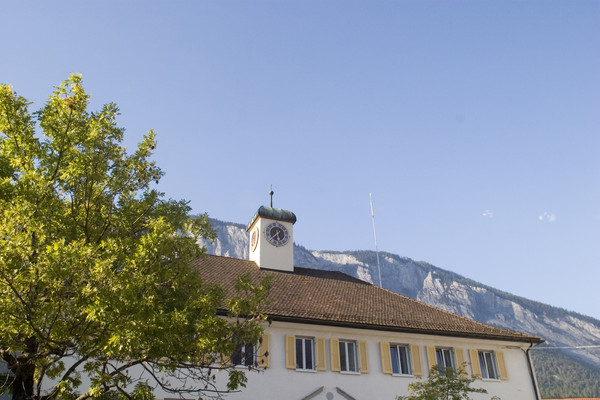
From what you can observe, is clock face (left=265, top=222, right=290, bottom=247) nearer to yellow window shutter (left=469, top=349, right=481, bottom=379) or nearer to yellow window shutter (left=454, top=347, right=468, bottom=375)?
yellow window shutter (left=454, top=347, right=468, bottom=375)

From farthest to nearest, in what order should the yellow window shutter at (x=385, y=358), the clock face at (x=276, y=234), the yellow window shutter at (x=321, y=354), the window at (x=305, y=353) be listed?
the clock face at (x=276, y=234) → the yellow window shutter at (x=385, y=358) → the yellow window shutter at (x=321, y=354) → the window at (x=305, y=353)

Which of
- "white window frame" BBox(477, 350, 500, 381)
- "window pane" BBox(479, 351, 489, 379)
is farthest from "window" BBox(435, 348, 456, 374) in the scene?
"window pane" BBox(479, 351, 489, 379)

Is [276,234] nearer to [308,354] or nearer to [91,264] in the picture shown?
[308,354]

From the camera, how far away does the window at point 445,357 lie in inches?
902

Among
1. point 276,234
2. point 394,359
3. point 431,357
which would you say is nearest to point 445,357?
point 431,357

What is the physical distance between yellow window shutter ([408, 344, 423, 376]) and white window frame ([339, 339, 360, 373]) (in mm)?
2575

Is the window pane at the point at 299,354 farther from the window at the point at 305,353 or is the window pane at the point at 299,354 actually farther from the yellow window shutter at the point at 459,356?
the yellow window shutter at the point at 459,356

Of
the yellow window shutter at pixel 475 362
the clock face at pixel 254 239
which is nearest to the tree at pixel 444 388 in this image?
the yellow window shutter at pixel 475 362

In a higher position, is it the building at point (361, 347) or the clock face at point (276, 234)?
the clock face at point (276, 234)

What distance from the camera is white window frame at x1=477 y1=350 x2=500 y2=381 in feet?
76.7

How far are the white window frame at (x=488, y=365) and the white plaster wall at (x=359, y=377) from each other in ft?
1.02

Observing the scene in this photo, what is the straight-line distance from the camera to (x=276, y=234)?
3038 centimetres

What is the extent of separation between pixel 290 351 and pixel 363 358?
3.24 m

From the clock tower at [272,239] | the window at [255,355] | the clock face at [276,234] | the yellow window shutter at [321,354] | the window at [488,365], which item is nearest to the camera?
the window at [255,355]
